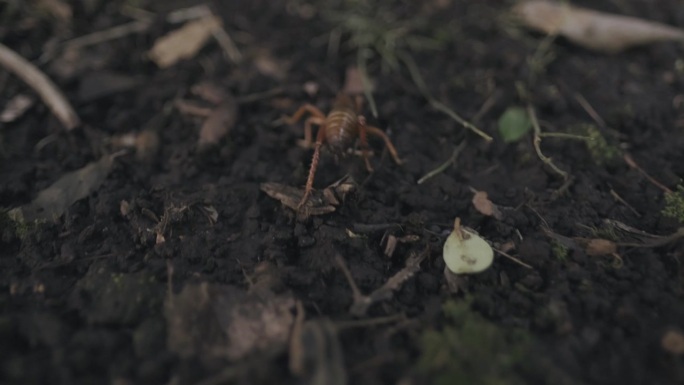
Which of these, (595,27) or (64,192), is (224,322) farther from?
(595,27)

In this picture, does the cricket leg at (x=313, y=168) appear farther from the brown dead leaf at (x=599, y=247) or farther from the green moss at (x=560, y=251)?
the brown dead leaf at (x=599, y=247)

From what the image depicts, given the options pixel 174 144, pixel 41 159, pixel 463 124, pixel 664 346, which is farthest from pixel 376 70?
pixel 664 346

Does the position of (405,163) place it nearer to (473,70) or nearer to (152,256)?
(473,70)

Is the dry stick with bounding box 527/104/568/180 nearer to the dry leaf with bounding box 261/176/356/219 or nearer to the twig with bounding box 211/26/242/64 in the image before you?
the dry leaf with bounding box 261/176/356/219

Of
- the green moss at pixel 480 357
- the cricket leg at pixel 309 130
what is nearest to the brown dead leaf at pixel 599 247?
the green moss at pixel 480 357

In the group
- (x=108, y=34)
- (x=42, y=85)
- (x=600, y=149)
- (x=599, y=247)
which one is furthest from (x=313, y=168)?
(x=108, y=34)

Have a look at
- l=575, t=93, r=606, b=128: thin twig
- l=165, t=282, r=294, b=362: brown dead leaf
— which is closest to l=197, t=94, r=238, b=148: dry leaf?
l=165, t=282, r=294, b=362: brown dead leaf
